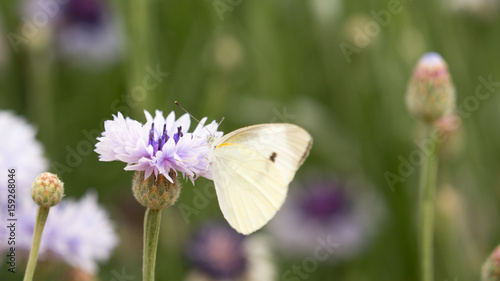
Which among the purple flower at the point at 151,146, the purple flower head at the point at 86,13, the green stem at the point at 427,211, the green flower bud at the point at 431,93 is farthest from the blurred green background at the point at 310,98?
the purple flower at the point at 151,146

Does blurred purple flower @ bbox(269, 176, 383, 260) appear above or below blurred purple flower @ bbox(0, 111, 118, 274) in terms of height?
below

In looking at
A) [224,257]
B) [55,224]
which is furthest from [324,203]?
[55,224]

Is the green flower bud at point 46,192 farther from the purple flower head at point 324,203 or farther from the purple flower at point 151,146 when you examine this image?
the purple flower head at point 324,203

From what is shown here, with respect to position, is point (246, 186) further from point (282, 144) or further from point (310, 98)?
point (310, 98)

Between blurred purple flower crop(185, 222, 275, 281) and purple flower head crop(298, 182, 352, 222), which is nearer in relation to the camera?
blurred purple flower crop(185, 222, 275, 281)

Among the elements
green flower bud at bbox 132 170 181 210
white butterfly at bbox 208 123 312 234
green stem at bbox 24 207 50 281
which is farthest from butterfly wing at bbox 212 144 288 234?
green stem at bbox 24 207 50 281

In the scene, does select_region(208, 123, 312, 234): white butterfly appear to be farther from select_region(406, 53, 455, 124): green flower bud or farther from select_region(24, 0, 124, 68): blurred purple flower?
select_region(24, 0, 124, 68): blurred purple flower
